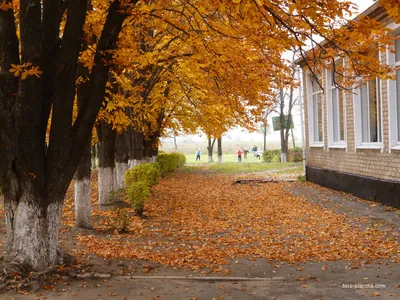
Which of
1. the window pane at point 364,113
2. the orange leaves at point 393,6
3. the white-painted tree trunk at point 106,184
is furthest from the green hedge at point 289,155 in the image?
the orange leaves at point 393,6

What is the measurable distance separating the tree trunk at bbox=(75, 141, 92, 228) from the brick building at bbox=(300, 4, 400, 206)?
26.0 feet

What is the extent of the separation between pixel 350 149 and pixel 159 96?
8.06 m

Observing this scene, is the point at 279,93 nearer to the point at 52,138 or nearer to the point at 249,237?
the point at 249,237

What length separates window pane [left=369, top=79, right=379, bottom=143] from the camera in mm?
15883

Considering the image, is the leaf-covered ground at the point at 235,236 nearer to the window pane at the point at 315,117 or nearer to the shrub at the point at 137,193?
the shrub at the point at 137,193

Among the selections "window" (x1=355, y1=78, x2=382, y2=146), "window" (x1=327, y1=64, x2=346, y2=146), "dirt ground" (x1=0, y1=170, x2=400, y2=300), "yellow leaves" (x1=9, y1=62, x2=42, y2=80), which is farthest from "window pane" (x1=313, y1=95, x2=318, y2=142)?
"yellow leaves" (x1=9, y1=62, x2=42, y2=80)

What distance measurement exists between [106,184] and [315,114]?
38.3 feet

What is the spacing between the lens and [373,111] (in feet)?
53.1

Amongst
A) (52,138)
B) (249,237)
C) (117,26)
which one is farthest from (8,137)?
(249,237)

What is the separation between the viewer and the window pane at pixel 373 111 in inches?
625

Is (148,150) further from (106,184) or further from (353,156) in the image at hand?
(106,184)

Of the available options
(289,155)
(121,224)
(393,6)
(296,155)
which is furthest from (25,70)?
(289,155)

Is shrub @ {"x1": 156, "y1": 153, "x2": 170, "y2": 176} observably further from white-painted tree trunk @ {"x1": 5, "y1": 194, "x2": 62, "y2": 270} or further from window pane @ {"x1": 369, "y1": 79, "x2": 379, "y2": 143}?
white-painted tree trunk @ {"x1": 5, "y1": 194, "x2": 62, "y2": 270}

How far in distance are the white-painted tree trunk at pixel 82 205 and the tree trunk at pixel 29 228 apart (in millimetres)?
4271
